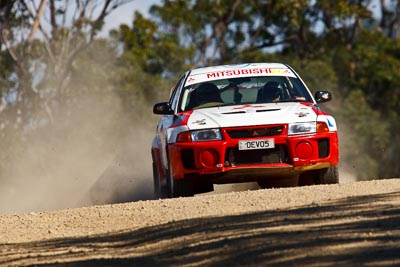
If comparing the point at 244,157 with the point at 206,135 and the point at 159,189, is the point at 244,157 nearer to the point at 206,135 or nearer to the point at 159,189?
the point at 206,135

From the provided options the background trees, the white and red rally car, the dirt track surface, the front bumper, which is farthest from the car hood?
the background trees

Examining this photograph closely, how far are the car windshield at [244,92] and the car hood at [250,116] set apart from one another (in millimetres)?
532

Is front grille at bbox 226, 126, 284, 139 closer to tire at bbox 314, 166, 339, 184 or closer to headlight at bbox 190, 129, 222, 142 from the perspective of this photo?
headlight at bbox 190, 129, 222, 142

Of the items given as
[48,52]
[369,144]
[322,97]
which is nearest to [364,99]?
[369,144]

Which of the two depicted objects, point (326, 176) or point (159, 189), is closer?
point (326, 176)

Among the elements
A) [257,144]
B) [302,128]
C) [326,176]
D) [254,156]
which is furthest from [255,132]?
[326,176]

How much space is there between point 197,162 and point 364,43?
136 ft

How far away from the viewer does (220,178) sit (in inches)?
523

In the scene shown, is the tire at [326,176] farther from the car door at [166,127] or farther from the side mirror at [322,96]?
the car door at [166,127]

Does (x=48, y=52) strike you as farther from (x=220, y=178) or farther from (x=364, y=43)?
(x=220, y=178)

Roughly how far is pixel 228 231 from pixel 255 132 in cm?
399

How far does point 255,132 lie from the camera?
12.9 m

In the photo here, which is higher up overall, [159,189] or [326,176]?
[326,176]

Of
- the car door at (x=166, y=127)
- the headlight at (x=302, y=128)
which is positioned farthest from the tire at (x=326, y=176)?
the car door at (x=166, y=127)
